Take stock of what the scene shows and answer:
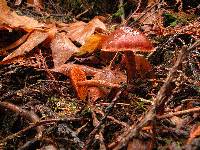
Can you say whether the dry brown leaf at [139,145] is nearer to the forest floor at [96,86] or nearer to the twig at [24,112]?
the forest floor at [96,86]

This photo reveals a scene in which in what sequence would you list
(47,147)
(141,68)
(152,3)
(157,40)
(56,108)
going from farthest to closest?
1. (152,3)
2. (157,40)
3. (141,68)
4. (56,108)
5. (47,147)

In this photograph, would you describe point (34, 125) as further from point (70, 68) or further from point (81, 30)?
point (81, 30)

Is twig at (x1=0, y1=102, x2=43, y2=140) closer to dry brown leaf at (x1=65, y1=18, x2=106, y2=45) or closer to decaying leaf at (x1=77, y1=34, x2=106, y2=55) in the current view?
decaying leaf at (x1=77, y1=34, x2=106, y2=55)

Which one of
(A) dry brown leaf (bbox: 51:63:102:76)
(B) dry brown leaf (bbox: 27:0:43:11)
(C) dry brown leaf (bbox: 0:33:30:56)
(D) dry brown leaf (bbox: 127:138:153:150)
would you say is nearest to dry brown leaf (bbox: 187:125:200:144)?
(D) dry brown leaf (bbox: 127:138:153:150)

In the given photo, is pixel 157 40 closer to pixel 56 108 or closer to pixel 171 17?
pixel 171 17

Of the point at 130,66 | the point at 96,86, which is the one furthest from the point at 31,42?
the point at 130,66

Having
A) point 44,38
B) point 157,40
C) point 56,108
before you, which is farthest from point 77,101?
point 157,40

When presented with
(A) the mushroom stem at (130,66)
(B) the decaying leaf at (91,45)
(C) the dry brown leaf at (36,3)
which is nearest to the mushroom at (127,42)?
(A) the mushroom stem at (130,66)
